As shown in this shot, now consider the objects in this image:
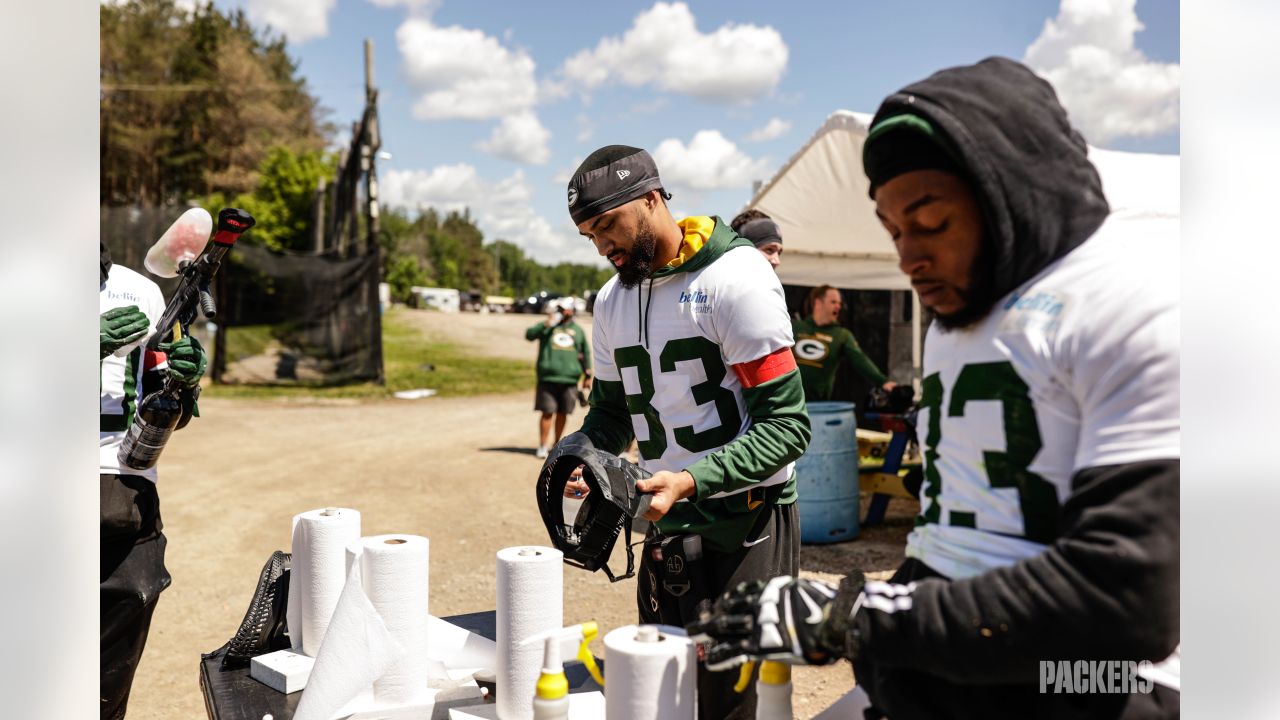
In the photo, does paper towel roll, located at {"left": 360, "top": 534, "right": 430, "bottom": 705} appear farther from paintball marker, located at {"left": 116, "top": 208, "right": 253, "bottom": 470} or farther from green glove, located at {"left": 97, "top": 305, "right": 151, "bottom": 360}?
green glove, located at {"left": 97, "top": 305, "right": 151, "bottom": 360}

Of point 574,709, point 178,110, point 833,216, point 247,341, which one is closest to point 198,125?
point 178,110

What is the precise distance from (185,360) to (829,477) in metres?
4.72

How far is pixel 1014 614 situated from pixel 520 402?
14842 mm

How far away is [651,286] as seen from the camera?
7.77 ft

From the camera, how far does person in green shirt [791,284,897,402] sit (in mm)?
6988

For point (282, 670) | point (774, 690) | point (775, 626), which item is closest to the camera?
point (775, 626)

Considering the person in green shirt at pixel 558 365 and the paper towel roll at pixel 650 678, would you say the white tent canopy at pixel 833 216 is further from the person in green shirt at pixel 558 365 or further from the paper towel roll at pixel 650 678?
the paper towel roll at pixel 650 678

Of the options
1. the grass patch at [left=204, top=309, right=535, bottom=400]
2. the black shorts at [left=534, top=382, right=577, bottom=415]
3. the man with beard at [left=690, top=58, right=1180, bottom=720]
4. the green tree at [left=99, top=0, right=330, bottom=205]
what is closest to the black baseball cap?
the man with beard at [left=690, top=58, right=1180, bottom=720]

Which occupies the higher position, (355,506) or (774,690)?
(774,690)

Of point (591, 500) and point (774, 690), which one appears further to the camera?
point (591, 500)

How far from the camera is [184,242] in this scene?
2.58 metres

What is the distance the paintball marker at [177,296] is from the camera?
8.27ft

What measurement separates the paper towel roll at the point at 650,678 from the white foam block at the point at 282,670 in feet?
3.01

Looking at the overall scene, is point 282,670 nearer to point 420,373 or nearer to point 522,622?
point 522,622
